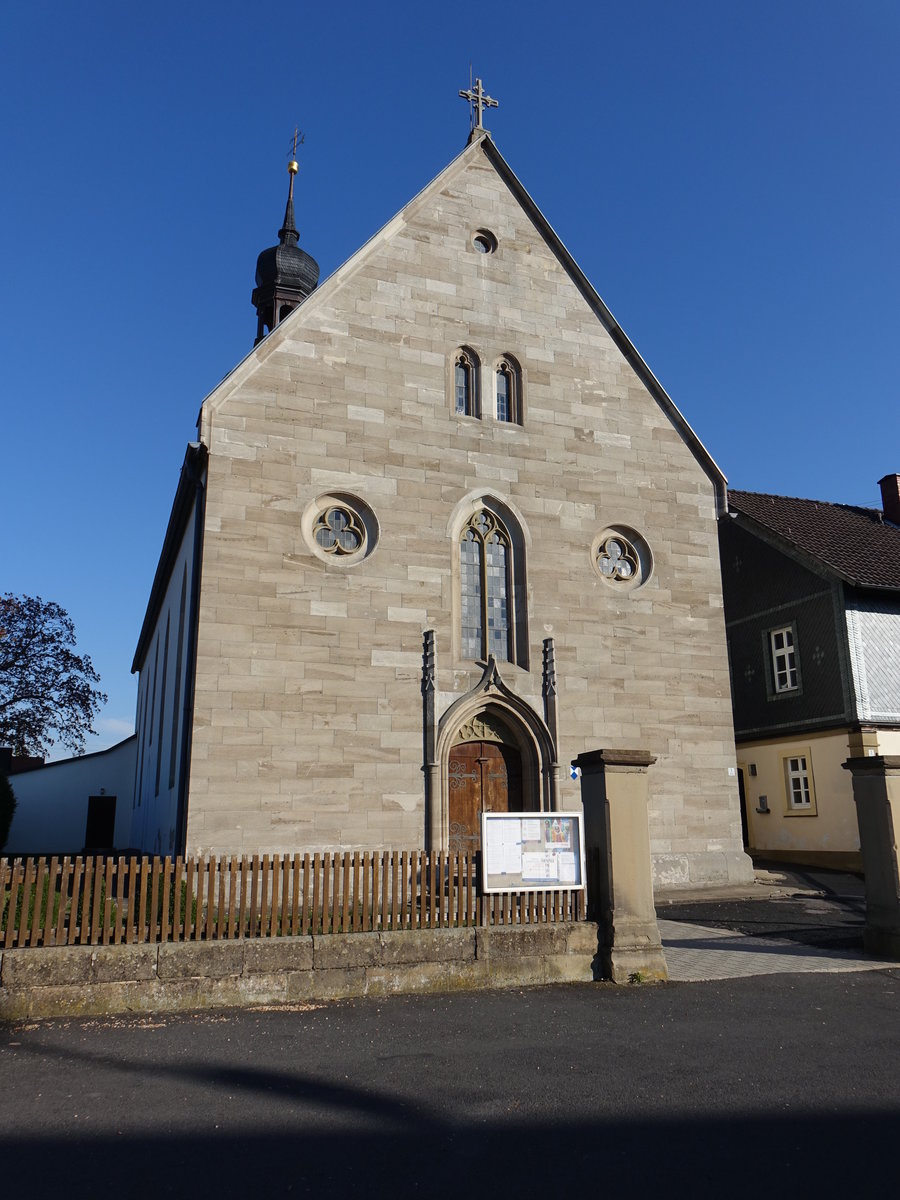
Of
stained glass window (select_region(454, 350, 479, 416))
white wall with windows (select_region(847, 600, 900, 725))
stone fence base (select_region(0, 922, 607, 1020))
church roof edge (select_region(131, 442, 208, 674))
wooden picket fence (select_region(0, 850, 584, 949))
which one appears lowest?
stone fence base (select_region(0, 922, 607, 1020))

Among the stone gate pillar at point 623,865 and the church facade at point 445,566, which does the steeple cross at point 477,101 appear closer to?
the church facade at point 445,566

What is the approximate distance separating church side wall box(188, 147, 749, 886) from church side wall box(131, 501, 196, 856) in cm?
163

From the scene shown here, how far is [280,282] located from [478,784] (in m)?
17.0

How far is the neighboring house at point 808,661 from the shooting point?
21.5 metres

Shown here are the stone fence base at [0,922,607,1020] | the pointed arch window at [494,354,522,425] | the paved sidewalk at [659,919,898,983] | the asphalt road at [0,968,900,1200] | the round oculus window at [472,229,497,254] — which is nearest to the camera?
the asphalt road at [0,968,900,1200]

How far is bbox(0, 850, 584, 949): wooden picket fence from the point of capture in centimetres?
818

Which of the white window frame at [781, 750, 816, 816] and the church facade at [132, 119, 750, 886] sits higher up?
the church facade at [132, 119, 750, 886]

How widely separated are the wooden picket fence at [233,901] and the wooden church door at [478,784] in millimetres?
6089

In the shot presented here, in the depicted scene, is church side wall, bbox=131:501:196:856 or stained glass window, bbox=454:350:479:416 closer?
church side wall, bbox=131:501:196:856


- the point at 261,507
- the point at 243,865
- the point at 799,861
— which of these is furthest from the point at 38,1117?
the point at 799,861

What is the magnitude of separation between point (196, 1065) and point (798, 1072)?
167 inches

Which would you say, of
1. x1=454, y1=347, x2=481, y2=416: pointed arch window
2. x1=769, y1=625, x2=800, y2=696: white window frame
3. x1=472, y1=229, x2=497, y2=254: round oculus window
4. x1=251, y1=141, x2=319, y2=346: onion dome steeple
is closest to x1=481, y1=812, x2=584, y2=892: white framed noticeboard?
x1=454, y1=347, x2=481, y2=416: pointed arch window

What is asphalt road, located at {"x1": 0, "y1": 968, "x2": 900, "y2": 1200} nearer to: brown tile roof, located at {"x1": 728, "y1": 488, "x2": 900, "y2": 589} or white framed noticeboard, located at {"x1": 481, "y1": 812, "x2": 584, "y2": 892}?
white framed noticeboard, located at {"x1": 481, "y1": 812, "x2": 584, "y2": 892}

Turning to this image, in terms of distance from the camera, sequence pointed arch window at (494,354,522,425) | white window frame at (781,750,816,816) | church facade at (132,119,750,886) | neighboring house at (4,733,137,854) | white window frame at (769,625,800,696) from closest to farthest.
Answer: church facade at (132,119,750,886) < pointed arch window at (494,354,522,425) < white window frame at (781,750,816,816) < white window frame at (769,625,800,696) < neighboring house at (4,733,137,854)
